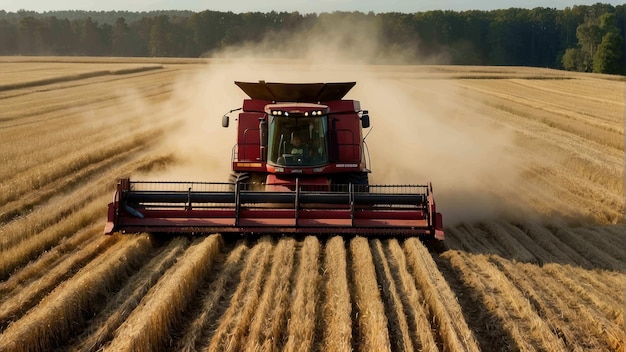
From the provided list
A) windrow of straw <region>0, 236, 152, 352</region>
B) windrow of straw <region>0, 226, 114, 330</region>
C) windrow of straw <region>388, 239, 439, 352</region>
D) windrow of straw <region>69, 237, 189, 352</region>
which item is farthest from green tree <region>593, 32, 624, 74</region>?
windrow of straw <region>0, 236, 152, 352</region>

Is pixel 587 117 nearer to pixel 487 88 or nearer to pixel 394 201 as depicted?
pixel 487 88

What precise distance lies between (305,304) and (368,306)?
24.4 inches

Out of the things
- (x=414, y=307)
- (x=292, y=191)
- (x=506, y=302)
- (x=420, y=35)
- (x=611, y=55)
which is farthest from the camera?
(x=420, y=35)

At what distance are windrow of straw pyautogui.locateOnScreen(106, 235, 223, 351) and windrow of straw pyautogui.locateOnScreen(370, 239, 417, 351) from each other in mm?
1998

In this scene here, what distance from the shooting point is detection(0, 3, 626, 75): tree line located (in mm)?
70438

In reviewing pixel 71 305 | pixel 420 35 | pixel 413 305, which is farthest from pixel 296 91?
pixel 420 35

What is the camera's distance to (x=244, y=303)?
23.3ft

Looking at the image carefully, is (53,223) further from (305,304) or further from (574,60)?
(574,60)

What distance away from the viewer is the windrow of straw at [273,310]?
20.1ft

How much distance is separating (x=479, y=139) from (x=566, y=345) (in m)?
13.9

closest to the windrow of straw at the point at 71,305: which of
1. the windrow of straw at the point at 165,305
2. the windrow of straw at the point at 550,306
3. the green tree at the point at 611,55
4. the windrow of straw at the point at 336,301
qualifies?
the windrow of straw at the point at 165,305

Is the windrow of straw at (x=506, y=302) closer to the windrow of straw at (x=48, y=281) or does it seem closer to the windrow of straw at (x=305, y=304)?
the windrow of straw at (x=305, y=304)

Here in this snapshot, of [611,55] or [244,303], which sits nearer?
[244,303]

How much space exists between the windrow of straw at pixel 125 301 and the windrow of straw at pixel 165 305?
111mm
